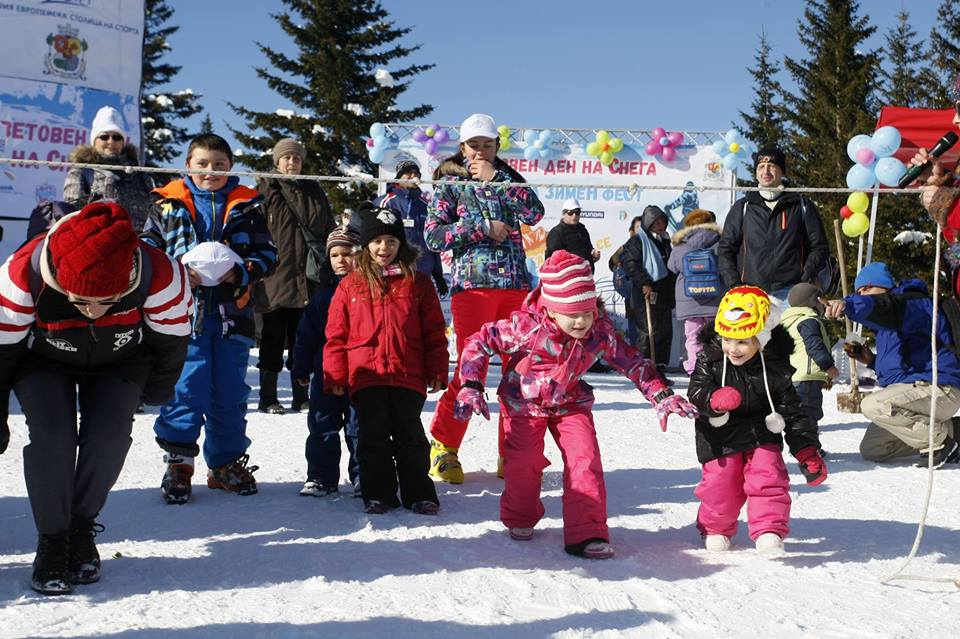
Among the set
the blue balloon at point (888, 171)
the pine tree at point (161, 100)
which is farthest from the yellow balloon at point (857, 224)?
the pine tree at point (161, 100)

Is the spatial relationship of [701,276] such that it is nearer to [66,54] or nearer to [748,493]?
[748,493]

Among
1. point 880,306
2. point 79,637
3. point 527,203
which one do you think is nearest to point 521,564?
point 79,637

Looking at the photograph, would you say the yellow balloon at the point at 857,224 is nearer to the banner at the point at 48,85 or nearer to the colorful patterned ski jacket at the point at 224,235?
the colorful patterned ski jacket at the point at 224,235

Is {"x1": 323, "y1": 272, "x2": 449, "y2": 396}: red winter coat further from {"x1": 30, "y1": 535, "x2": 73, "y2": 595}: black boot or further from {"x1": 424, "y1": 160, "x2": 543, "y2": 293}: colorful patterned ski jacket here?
{"x1": 30, "y1": 535, "x2": 73, "y2": 595}: black boot

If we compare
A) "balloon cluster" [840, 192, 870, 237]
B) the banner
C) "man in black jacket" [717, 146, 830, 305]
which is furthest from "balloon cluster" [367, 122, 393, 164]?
"man in black jacket" [717, 146, 830, 305]

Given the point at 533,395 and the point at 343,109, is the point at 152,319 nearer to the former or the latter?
the point at 533,395

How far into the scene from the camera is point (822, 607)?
3.07 meters

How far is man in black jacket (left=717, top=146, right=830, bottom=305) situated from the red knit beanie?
439 centimetres

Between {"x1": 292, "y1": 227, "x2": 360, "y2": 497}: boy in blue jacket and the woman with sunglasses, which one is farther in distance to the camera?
the woman with sunglasses

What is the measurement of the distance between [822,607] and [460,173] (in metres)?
2.90

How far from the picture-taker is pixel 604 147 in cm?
1300

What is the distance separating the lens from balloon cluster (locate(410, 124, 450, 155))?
1291 cm

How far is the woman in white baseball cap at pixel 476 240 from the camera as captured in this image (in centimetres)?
487

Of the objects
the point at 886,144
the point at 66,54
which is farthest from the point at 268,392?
the point at 66,54
